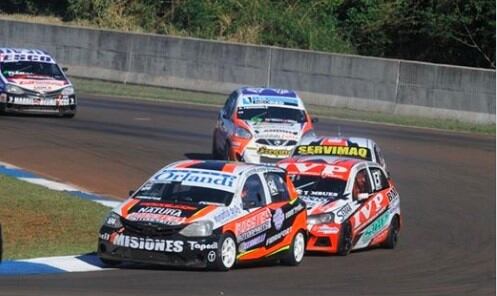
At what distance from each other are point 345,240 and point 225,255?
125 inches

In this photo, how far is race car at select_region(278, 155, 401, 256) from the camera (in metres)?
18.4

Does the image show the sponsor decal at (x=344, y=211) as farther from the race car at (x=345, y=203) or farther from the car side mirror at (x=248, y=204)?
the car side mirror at (x=248, y=204)

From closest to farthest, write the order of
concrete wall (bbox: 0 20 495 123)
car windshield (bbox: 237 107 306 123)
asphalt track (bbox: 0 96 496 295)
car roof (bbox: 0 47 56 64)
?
asphalt track (bbox: 0 96 496 295)
car windshield (bbox: 237 107 306 123)
car roof (bbox: 0 47 56 64)
concrete wall (bbox: 0 20 495 123)

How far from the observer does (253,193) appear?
55.6 feet

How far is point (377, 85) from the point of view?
39.3 m

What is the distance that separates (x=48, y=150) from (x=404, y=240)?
956cm

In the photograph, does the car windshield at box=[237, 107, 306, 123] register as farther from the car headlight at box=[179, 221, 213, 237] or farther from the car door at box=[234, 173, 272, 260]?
the car headlight at box=[179, 221, 213, 237]

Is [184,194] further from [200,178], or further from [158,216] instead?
[158,216]

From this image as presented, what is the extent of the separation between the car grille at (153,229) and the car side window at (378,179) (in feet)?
17.0

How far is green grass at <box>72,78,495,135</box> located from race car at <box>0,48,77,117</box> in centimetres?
711

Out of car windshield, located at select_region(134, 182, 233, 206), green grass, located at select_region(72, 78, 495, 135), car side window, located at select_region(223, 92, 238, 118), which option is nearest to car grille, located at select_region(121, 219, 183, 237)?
car windshield, located at select_region(134, 182, 233, 206)

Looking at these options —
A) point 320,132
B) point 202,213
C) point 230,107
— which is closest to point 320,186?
point 202,213

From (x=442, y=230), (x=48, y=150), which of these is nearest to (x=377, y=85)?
(x=48, y=150)

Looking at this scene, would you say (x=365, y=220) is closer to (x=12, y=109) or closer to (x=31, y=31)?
(x=12, y=109)
